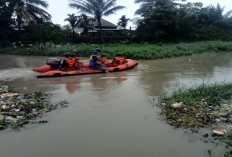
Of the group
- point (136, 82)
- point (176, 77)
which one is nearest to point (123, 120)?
point (136, 82)

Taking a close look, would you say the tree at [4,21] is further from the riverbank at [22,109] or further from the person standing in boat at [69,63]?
the riverbank at [22,109]

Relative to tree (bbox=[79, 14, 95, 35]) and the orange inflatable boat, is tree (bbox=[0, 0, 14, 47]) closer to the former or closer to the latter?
tree (bbox=[79, 14, 95, 35])

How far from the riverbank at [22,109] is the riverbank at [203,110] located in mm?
2578

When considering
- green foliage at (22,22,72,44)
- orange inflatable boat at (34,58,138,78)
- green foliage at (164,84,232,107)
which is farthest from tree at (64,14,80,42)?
green foliage at (164,84,232,107)

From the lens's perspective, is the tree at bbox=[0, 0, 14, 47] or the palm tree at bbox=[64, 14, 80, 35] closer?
the tree at bbox=[0, 0, 14, 47]

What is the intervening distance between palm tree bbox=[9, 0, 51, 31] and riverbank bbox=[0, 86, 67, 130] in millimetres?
14747

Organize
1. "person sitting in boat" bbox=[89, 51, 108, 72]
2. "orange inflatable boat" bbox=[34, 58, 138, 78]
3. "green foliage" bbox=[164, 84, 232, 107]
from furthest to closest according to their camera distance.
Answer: "person sitting in boat" bbox=[89, 51, 108, 72] < "orange inflatable boat" bbox=[34, 58, 138, 78] < "green foliage" bbox=[164, 84, 232, 107]

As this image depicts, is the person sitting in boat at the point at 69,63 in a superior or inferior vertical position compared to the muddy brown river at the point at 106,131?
superior

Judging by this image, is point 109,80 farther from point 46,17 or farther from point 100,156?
point 46,17

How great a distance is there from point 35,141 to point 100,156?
124cm

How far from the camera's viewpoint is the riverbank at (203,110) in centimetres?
412

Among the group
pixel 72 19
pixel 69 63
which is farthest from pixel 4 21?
pixel 69 63

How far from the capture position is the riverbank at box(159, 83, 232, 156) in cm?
412

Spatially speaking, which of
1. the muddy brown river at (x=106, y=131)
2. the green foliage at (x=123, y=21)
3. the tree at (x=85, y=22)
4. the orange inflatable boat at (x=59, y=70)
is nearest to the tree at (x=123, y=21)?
the green foliage at (x=123, y=21)
